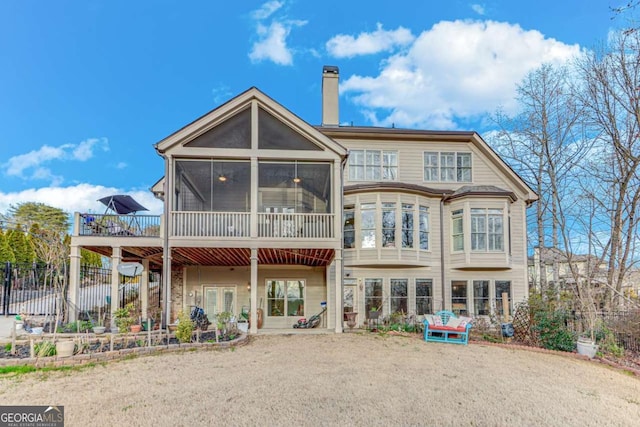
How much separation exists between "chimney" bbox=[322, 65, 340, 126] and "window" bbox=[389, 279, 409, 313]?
7.33m

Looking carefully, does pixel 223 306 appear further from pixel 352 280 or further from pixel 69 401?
pixel 69 401

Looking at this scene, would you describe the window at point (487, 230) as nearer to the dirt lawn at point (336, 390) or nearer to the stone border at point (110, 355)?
the dirt lawn at point (336, 390)

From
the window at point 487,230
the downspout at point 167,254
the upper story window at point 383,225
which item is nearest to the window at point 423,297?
the upper story window at point 383,225

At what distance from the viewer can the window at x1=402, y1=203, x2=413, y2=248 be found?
1497 centimetres

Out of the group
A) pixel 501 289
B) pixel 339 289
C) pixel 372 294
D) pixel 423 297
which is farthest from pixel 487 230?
pixel 339 289

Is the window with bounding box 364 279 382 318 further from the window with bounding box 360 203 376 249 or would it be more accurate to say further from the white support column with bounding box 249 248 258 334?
the white support column with bounding box 249 248 258 334

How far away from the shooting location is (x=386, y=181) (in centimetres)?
1620

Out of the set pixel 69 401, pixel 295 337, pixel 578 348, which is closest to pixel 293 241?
pixel 295 337

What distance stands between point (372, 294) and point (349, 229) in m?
2.69

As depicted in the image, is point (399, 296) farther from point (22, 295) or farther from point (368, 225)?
point (22, 295)

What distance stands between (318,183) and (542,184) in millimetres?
12408

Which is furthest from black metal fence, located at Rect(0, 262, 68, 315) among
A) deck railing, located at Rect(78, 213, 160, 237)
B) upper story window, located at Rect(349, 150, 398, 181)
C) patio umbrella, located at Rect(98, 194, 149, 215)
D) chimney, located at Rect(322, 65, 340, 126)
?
chimney, located at Rect(322, 65, 340, 126)

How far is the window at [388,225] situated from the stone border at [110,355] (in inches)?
264

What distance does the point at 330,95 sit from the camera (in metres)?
17.6
